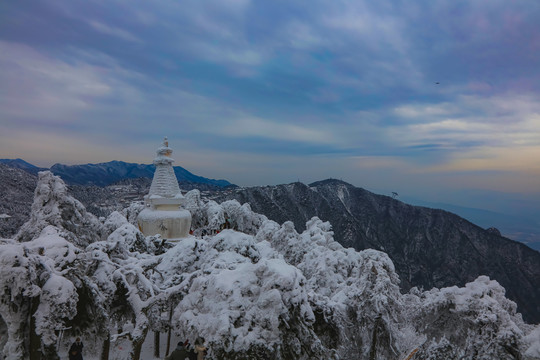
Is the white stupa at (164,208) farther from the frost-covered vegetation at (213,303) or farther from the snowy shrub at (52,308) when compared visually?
the snowy shrub at (52,308)

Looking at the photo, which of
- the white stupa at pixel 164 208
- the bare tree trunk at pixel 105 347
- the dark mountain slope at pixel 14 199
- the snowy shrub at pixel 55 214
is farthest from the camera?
the dark mountain slope at pixel 14 199

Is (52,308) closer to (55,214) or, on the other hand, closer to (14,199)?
(55,214)

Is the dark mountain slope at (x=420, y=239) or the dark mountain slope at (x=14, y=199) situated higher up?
the dark mountain slope at (x=14, y=199)

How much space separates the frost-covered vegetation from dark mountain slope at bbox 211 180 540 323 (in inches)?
2280

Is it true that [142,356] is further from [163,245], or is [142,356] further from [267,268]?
[267,268]

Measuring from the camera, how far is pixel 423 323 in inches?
474

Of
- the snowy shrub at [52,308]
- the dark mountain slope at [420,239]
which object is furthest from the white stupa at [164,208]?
the dark mountain slope at [420,239]

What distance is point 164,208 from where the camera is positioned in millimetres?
19641

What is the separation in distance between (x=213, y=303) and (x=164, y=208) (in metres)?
14.1

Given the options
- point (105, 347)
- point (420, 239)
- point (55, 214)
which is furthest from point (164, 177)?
point (420, 239)

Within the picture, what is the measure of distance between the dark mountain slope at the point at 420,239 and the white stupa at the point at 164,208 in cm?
4893

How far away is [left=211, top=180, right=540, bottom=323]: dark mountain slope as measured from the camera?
72500 millimetres

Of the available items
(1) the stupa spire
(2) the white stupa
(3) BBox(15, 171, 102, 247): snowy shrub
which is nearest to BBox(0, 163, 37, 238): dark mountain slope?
(2) the white stupa

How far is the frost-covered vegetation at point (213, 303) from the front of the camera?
5.88 meters
